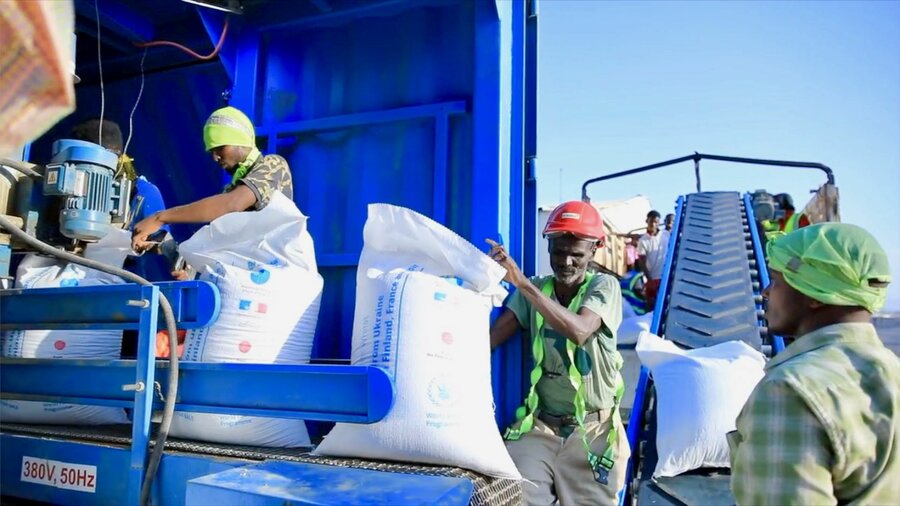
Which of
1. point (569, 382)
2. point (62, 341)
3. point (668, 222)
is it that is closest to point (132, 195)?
point (62, 341)

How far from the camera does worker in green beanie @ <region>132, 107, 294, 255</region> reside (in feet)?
7.77

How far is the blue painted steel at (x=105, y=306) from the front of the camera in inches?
74.9

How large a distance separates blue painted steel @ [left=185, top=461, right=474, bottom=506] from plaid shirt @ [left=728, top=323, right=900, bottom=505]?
65cm

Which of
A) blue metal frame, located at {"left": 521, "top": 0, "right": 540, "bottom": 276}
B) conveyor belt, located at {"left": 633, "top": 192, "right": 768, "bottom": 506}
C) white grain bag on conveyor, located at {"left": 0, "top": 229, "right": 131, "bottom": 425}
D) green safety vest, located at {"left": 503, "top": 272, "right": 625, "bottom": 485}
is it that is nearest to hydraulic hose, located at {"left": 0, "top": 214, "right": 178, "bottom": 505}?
white grain bag on conveyor, located at {"left": 0, "top": 229, "right": 131, "bottom": 425}

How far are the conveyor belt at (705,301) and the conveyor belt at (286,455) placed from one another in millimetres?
1186

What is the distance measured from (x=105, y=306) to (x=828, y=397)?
194 cm

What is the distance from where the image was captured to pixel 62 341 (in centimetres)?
234

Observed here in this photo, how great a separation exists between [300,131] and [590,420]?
1.88m

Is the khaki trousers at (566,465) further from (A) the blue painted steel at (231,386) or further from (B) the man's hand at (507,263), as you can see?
(A) the blue painted steel at (231,386)

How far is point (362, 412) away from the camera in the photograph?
1.63m

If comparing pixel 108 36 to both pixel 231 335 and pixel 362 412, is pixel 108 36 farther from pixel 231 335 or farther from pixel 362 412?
pixel 362 412

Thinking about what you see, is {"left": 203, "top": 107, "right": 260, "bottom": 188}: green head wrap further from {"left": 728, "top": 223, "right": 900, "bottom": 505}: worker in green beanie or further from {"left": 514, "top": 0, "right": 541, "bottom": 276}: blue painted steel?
{"left": 728, "top": 223, "right": 900, "bottom": 505}: worker in green beanie

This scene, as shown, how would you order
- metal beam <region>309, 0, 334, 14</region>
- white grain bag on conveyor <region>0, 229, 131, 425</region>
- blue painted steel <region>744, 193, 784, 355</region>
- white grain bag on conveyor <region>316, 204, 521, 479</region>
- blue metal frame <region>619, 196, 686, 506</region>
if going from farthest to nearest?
blue painted steel <region>744, 193, 784, 355</region> → blue metal frame <region>619, 196, 686, 506</region> → metal beam <region>309, 0, 334, 14</region> → white grain bag on conveyor <region>0, 229, 131, 425</region> → white grain bag on conveyor <region>316, 204, 521, 479</region>

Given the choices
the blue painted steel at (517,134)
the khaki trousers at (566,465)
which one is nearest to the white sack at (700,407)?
the khaki trousers at (566,465)
